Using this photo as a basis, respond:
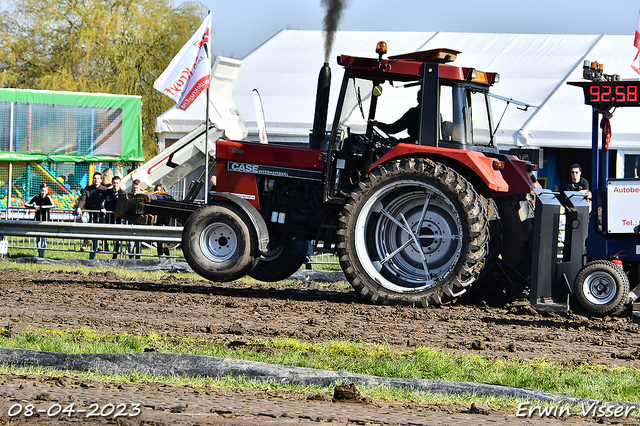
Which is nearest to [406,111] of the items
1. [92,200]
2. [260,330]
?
[260,330]

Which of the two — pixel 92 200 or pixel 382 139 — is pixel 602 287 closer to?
pixel 382 139

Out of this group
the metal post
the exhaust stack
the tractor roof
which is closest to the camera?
the metal post

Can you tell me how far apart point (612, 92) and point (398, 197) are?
255 centimetres

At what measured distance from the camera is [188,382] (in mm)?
5020

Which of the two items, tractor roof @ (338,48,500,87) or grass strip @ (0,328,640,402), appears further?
tractor roof @ (338,48,500,87)

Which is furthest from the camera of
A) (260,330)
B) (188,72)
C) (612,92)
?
(188,72)

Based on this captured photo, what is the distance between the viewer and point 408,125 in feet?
29.7

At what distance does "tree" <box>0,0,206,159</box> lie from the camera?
31.1 metres

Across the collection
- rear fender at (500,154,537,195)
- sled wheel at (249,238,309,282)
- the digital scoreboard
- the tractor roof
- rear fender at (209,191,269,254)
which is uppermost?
the tractor roof

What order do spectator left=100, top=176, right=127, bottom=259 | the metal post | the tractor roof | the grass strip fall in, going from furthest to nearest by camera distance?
1. spectator left=100, top=176, right=127, bottom=259
2. the tractor roof
3. the metal post
4. the grass strip

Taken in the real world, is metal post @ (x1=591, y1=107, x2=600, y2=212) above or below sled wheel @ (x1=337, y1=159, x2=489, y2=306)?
above

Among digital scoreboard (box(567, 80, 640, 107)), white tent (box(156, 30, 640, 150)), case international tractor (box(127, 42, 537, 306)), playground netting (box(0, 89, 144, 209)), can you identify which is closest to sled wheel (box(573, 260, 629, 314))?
case international tractor (box(127, 42, 537, 306))

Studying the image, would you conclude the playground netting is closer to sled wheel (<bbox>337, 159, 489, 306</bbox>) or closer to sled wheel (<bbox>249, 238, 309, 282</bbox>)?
sled wheel (<bbox>249, 238, 309, 282</bbox>)

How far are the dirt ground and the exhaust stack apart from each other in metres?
1.97
